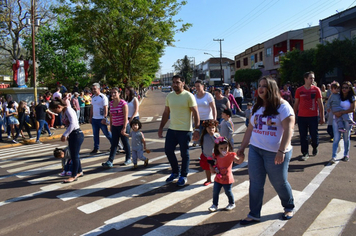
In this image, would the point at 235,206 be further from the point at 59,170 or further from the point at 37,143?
the point at 37,143

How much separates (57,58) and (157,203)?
30894mm

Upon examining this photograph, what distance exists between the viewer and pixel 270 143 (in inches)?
133

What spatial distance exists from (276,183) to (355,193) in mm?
1920

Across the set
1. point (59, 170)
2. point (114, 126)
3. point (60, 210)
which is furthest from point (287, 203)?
point (59, 170)

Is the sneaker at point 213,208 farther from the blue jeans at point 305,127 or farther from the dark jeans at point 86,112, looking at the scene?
the dark jeans at point 86,112

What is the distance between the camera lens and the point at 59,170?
6.71 metres

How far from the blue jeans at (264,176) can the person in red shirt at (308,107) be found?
3466mm

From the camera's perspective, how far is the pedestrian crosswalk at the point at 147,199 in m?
3.58

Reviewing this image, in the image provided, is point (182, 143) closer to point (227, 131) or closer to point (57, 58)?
point (227, 131)

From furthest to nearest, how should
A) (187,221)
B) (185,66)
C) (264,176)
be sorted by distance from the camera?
(185,66) → (187,221) → (264,176)

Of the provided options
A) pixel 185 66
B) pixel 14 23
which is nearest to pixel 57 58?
pixel 14 23

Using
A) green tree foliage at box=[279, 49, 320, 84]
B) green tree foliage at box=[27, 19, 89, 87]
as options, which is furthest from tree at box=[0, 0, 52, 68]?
green tree foliage at box=[279, 49, 320, 84]

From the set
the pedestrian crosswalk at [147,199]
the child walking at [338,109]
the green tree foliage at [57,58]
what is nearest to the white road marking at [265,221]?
the pedestrian crosswalk at [147,199]

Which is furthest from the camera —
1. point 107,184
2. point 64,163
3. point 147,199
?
point 64,163
